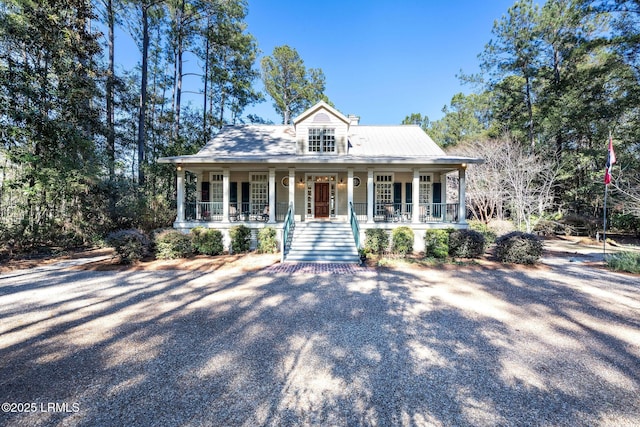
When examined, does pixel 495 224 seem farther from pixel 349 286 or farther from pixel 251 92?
pixel 251 92

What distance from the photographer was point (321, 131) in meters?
12.6

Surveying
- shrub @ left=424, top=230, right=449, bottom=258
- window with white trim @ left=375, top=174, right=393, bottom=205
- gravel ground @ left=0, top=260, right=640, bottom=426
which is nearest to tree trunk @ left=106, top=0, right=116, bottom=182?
gravel ground @ left=0, top=260, right=640, bottom=426

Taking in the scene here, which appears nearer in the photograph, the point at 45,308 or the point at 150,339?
the point at 150,339

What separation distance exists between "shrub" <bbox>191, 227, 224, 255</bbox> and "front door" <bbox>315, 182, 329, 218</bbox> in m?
5.32

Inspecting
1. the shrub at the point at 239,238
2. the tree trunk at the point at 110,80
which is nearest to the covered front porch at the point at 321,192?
the shrub at the point at 239,238

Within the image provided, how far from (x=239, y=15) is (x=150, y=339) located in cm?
2344

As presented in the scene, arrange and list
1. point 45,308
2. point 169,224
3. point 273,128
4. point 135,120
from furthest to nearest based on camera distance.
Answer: point 135,120 < point 273,128 < point 169,224 < point 45,308

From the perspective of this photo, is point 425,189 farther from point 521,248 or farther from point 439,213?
point 521,248

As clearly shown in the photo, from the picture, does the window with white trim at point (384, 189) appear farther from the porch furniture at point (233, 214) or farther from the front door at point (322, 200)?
the porch furniture at point (233, 214)

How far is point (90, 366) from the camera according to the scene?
300cm

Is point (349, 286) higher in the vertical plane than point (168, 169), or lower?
lower

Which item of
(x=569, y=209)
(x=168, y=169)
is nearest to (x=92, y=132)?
(x=168, y=169)

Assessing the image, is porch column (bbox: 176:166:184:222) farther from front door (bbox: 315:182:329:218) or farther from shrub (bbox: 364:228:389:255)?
shrub (bbox: 364:228:389:255)

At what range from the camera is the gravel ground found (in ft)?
7.68
